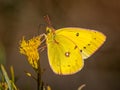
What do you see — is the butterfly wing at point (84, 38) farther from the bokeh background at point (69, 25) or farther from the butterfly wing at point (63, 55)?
the bokeh background at point (69, 25)

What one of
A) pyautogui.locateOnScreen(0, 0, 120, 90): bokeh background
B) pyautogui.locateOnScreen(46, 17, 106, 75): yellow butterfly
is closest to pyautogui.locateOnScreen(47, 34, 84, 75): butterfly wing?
pyautogui.locateOnScreen(46, 17, 106, 75): yellow butterfly

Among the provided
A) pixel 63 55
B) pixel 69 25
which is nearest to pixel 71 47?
pixel 63 55

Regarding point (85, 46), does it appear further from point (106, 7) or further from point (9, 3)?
point (106, 7)

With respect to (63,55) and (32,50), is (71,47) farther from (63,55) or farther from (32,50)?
(32,50)

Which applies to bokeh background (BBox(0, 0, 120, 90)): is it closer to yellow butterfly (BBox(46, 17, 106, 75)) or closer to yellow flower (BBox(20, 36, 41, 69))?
yellow butterfly (BBox(46, 17, 106, 75))

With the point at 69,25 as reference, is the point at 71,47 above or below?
above
